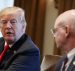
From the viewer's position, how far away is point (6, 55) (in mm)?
2355

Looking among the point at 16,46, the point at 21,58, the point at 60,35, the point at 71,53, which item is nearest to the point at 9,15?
the point at 16,46

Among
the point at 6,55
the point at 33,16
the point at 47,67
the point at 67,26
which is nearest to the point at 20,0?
the point at 33,16

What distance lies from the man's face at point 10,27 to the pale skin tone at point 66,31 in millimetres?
482

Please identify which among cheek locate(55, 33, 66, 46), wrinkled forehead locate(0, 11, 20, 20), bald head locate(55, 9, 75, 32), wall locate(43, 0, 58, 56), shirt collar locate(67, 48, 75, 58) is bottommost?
wall locate(43, 0, 58, 56)

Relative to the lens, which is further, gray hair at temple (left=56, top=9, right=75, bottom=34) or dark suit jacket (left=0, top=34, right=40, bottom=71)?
dark suit jacket (left=0, top=34, right=40, bottom=71)

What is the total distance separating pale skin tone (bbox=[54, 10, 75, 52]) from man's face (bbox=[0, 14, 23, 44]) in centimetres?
48

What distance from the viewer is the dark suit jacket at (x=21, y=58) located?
7.29 feet

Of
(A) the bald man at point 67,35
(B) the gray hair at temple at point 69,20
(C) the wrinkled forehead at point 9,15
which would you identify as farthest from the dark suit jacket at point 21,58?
(B) the gray hair at temple at point 69,20

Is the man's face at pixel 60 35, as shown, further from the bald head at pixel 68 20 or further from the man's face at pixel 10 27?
the man's face at pixel 10 27

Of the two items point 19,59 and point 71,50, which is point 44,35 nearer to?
point 19,59

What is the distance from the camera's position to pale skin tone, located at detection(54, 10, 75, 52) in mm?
1899

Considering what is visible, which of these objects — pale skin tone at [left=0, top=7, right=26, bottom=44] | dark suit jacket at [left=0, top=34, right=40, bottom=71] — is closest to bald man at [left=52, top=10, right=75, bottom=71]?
dark suit jacket at [left=0, top=34, right=40, bottom=71]

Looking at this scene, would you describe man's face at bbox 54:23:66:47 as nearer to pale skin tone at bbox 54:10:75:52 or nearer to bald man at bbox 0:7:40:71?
pale skin tone at bbox 54:10:75:52

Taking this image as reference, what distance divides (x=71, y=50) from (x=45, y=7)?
8.73ft
